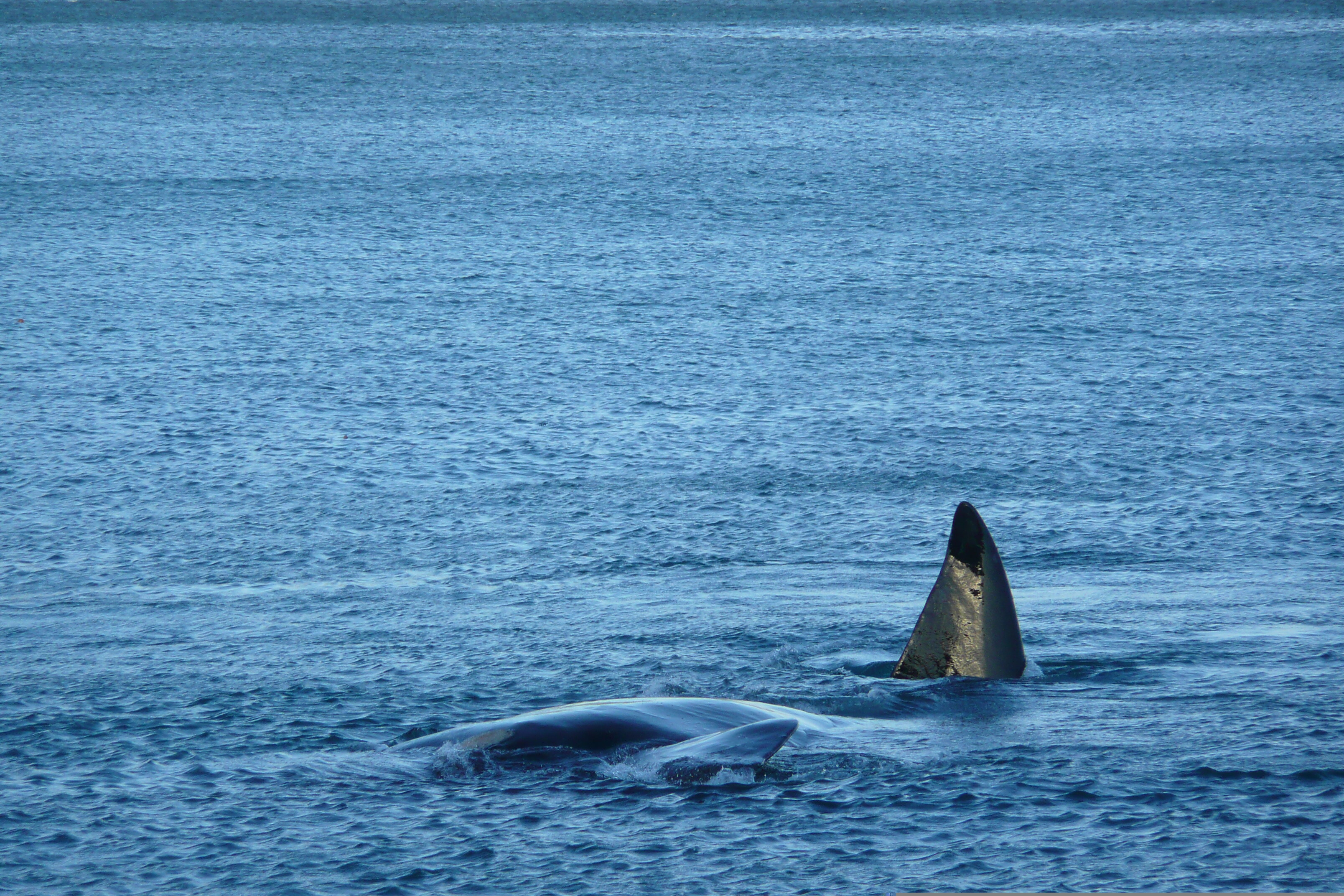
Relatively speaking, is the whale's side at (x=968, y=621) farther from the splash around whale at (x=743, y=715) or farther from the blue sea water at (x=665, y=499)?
the blue sea water at (x=665, y=499)

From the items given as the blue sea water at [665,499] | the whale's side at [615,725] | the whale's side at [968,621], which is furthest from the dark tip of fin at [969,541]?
the whale's side at [615,725]

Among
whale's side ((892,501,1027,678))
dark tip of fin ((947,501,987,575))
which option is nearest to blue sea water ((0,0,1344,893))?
whale's side ((892,501,1027,678))

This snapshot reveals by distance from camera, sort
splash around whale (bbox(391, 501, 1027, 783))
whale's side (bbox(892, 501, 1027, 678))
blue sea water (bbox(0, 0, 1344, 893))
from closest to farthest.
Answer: blue sea water (bbox(0, 0, 1344, 893))
splash around whale (bbox(391, 501, 1027, 783))
whale's side (bbox(892, 501, 1027, 678))

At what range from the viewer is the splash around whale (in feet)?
33.2

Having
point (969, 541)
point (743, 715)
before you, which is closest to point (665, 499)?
point (969, 541)

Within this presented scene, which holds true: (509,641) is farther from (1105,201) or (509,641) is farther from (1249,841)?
(1105,201)

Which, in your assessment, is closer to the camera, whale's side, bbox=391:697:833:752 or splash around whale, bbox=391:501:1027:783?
splash around whale, bbox=391:501:1027:783

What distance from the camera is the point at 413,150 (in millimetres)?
40656

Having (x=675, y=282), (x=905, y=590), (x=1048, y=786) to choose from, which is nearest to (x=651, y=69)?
(x=675, y=282)

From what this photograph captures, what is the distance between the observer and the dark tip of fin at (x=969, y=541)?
38.5 feet

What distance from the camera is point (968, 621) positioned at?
38.6 ft

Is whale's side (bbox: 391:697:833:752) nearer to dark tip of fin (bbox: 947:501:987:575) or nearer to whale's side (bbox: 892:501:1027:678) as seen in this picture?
whale's side (bbox: 892:501:1027:678)

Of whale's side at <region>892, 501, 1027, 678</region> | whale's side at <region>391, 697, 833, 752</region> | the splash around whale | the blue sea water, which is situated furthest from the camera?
whale's side at <region>892, 501, 1027, 678</region>

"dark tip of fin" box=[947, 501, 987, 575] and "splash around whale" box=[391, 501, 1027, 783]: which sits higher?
"dark tip of fin" box=[947, 501, 987, 575]
